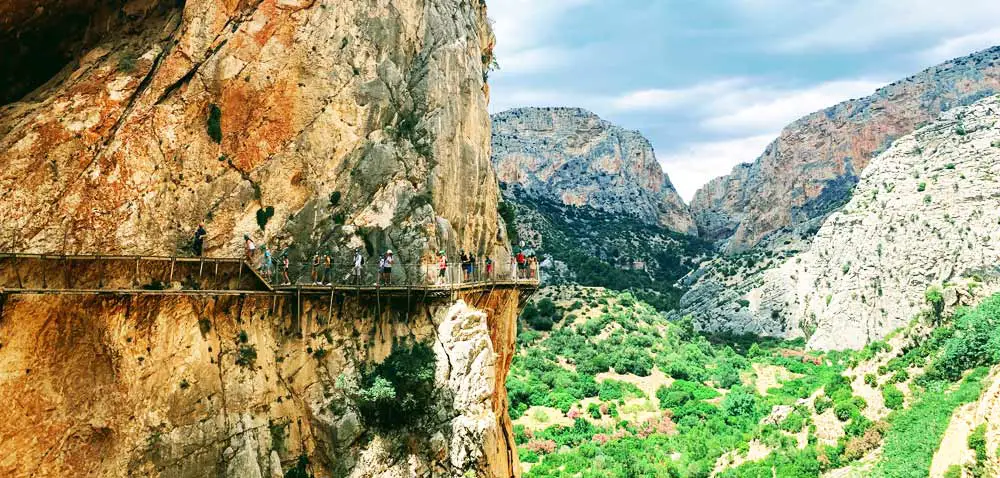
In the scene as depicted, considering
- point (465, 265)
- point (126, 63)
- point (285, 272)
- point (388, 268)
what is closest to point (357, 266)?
point (388, 268)

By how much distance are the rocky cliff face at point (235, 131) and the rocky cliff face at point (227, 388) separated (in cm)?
245

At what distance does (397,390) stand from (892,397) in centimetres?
3597

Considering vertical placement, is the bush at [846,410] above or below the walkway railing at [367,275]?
below

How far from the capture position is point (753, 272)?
125 m

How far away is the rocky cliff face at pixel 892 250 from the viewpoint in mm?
77938

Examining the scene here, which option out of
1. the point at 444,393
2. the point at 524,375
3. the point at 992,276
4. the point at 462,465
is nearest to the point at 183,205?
the point at 444,393

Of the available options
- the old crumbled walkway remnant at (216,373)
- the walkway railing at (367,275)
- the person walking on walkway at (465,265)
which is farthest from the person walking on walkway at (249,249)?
the person walking on walkway at (465,265)

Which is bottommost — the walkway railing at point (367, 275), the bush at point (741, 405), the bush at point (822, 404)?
Answer: the bush at point (741, 405)

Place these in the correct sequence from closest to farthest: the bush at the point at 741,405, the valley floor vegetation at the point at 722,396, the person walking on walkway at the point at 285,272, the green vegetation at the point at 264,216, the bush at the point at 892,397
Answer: the person walking on walkway at the point at 285,272, the green vegetation at the point at 264,216, the valley floor vegetation at the point at 722,396, the bush at the point at 892,397, the bush at the point at 741,405

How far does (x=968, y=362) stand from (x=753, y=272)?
89.2 meters

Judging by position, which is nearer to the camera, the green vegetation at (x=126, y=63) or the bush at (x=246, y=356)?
the bush at (x=246, y=356)

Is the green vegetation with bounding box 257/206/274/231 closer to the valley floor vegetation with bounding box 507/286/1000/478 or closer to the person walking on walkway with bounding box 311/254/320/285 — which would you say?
the person walking on walkway with bounding box 311/254/320/285

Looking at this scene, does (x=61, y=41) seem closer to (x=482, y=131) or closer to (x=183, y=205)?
(x=183, y=205)

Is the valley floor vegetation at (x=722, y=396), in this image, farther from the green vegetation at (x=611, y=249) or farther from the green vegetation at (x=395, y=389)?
the green vegetation at (x=611, y=249)
